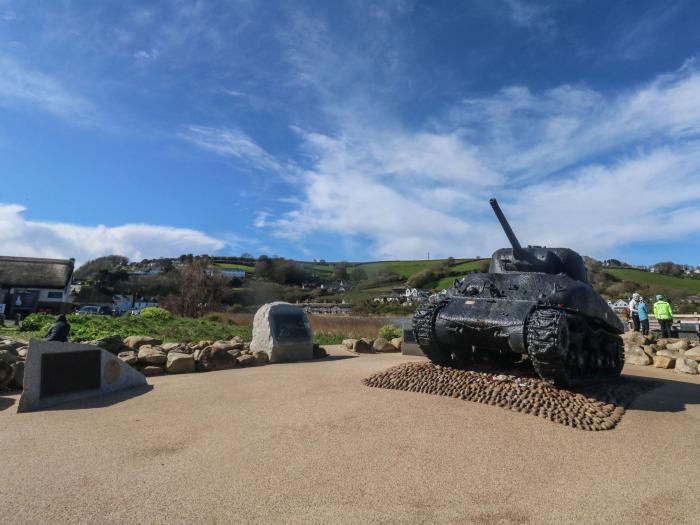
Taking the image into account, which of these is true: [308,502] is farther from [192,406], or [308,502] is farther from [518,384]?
[518,384]

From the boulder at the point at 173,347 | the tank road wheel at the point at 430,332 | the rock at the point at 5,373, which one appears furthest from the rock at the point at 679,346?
the rock at the point at 5,373

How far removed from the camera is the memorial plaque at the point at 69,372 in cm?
692

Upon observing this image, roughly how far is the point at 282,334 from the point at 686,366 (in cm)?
993

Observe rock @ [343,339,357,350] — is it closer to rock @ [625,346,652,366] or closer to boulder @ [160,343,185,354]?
boulder @ [160,343,185,354]

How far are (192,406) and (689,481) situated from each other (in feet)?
19.2

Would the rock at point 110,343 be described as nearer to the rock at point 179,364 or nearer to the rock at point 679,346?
the rock at point 179,364

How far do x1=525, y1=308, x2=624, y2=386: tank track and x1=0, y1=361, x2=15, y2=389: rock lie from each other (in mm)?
8552

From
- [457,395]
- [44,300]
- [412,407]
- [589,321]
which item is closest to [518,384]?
[457,395]

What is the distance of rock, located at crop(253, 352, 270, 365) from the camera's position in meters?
11.3

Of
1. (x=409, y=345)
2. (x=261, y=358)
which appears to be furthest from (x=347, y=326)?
(x=261, y=358)

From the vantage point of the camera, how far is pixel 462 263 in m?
48.7

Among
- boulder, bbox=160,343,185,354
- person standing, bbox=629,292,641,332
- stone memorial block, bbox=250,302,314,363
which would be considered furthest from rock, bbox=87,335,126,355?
person standing, bbox=629,292,641,332

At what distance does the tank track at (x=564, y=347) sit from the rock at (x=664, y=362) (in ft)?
13.8

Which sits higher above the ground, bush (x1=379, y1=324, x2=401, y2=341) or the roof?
the roof
